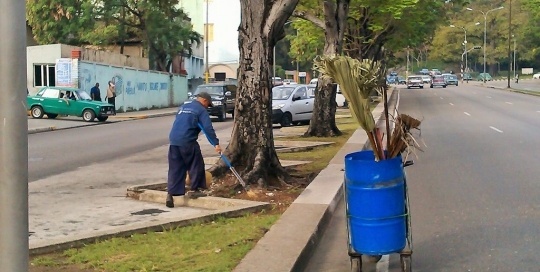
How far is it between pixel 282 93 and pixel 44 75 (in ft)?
48.4

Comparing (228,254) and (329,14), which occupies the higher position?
(329,14)

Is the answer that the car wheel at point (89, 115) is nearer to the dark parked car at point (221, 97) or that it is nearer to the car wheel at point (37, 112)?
the car wheel at point (37, 112)

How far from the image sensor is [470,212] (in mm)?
9633

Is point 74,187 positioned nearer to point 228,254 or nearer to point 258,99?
point 258,99

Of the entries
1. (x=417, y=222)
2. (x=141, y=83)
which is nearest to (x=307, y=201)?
(x=417, y=222)

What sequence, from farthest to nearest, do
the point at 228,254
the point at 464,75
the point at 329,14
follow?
1. the point at 464,75
2. the point at 329,14
3. the point at 228,254

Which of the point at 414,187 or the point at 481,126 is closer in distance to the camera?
Answer: the point at 414,187

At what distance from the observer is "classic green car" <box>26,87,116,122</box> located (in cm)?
3120

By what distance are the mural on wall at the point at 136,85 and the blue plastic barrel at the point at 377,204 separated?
3068cm

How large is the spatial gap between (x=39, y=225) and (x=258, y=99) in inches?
158

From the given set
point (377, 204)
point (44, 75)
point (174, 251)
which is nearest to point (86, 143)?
point (174, 251)

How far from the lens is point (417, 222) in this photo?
29.8ft

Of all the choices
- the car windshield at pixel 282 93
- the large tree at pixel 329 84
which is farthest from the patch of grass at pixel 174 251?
the car windshield at pixel 282 93

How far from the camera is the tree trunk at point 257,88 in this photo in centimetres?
1142
